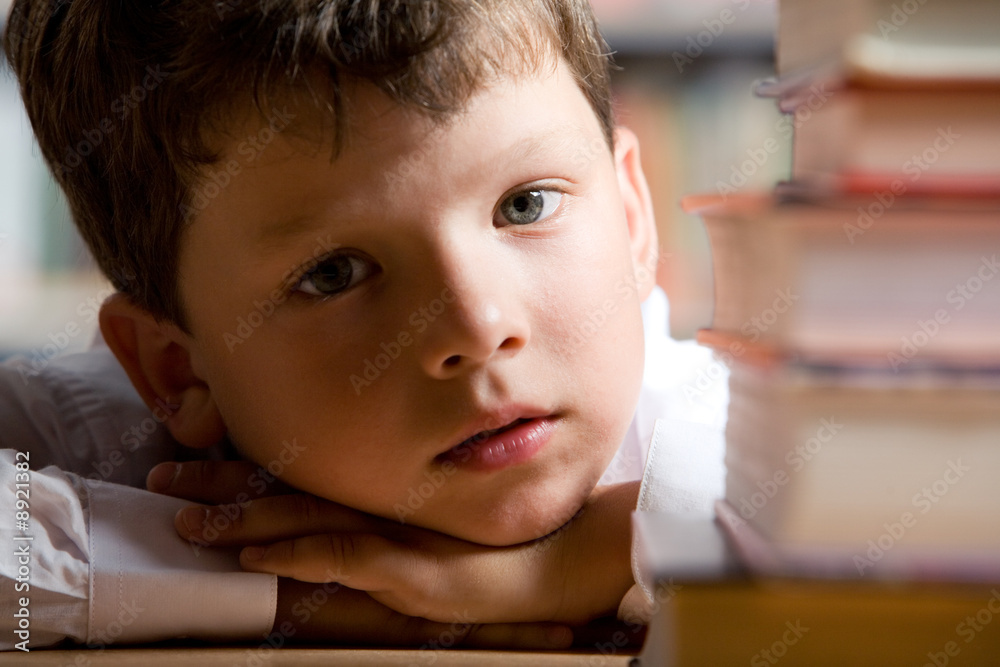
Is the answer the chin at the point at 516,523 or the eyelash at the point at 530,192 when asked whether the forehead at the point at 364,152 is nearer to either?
the eyelash at the point at 530,192

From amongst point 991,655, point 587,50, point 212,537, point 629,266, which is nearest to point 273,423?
point 212,537

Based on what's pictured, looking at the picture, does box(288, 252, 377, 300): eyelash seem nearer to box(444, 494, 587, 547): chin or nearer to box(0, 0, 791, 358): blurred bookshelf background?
box(444, 494, 587, 547): chin

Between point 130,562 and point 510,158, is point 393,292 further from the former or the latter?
point 130,562

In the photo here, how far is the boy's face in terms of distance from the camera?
0.66m

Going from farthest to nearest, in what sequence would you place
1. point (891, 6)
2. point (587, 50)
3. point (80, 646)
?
point (587, 50)
point (80, 646)
point (891, 6)

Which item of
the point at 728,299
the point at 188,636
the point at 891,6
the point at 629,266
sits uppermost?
the point at 891,6

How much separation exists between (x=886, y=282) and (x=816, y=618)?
14cm

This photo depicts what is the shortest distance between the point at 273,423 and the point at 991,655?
53 centimetres

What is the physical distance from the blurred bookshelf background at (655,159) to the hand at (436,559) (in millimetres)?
1505

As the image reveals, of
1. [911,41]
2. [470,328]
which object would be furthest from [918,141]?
[470,328]

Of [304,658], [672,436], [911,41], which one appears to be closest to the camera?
[911,41]

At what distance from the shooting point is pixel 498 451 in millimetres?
700

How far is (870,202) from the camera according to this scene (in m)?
0.38

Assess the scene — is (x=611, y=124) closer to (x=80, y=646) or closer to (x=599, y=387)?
(x=599, y=387)
